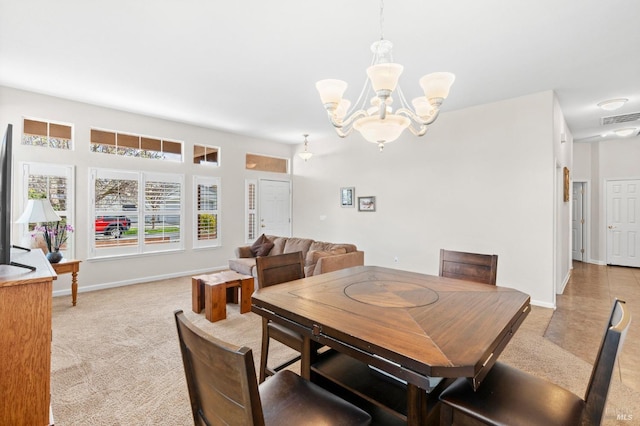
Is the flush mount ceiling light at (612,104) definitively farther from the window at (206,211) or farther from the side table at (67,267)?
the side table at (67,267)

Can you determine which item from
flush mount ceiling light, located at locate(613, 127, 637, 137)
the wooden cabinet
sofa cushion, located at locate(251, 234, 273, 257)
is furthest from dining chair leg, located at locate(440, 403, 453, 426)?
flush mount ceiling light, located at locate(613, 127, 637, 137)

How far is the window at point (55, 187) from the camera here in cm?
412

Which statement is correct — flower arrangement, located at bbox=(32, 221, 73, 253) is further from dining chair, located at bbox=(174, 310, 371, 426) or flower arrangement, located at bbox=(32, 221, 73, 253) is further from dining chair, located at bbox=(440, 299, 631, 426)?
dining chair, located at bbox=(440, 299, 631, 426)

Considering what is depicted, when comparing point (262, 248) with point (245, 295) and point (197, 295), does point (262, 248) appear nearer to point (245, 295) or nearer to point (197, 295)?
point (245, 295)

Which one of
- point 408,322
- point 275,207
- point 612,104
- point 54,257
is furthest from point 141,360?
point 612,104

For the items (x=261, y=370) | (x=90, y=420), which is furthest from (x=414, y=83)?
(x=90, y=420)

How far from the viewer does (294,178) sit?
7441 mm

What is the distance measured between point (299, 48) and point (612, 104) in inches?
177

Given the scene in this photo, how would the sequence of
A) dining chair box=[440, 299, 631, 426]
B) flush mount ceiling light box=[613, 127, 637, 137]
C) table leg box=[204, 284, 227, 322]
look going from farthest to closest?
1. flush mount ceiling light box=[613, 127, 637, 137]
2. table leg box=[204, 284, 227, 322]
3. dining chair box=[440, 299, 631, 426]

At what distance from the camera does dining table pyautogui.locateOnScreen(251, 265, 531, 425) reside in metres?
1.10

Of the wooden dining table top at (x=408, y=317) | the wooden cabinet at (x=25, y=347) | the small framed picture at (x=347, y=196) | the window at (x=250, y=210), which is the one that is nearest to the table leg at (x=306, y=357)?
the wooden dining table top at (x=408, y=317)

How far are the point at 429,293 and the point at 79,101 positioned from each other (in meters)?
5.42

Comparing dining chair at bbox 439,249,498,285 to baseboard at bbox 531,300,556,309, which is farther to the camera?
baseboard at bbox 531,300,556,309

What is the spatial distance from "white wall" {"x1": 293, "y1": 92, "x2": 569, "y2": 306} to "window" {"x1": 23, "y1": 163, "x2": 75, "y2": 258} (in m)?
4.53
